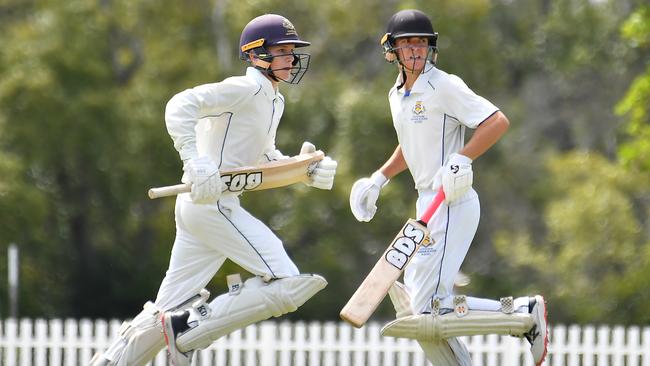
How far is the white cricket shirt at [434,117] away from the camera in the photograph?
687 centimetres

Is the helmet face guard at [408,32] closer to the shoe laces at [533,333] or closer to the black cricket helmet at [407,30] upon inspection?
the black cricket helmet at [407,30]

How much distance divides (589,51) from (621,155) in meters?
10.2

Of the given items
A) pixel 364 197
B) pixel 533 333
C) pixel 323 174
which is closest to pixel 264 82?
pixel 323 174

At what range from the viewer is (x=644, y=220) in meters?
18.2

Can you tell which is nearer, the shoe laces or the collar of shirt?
the shoe laces

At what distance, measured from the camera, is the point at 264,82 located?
701 centimetres

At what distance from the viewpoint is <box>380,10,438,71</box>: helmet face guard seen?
6.97m

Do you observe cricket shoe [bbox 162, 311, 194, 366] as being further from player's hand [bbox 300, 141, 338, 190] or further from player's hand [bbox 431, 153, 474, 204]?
player's hand [bbox 431, 153, 474, 204]

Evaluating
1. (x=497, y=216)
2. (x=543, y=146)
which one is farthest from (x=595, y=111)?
(x=497, y=216)

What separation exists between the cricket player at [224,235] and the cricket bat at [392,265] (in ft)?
0.81

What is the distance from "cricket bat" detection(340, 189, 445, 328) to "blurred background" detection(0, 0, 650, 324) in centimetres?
1013

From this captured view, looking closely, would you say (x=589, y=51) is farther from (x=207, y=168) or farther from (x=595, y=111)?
(x=207, y=168)

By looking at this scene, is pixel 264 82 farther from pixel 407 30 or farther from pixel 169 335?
pixel 169 335

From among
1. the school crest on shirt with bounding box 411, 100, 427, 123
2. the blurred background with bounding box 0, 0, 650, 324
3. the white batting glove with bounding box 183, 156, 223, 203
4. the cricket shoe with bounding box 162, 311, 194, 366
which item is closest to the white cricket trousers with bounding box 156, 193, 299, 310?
the cricket shoe with bounding box 162, 311, 194, 366
